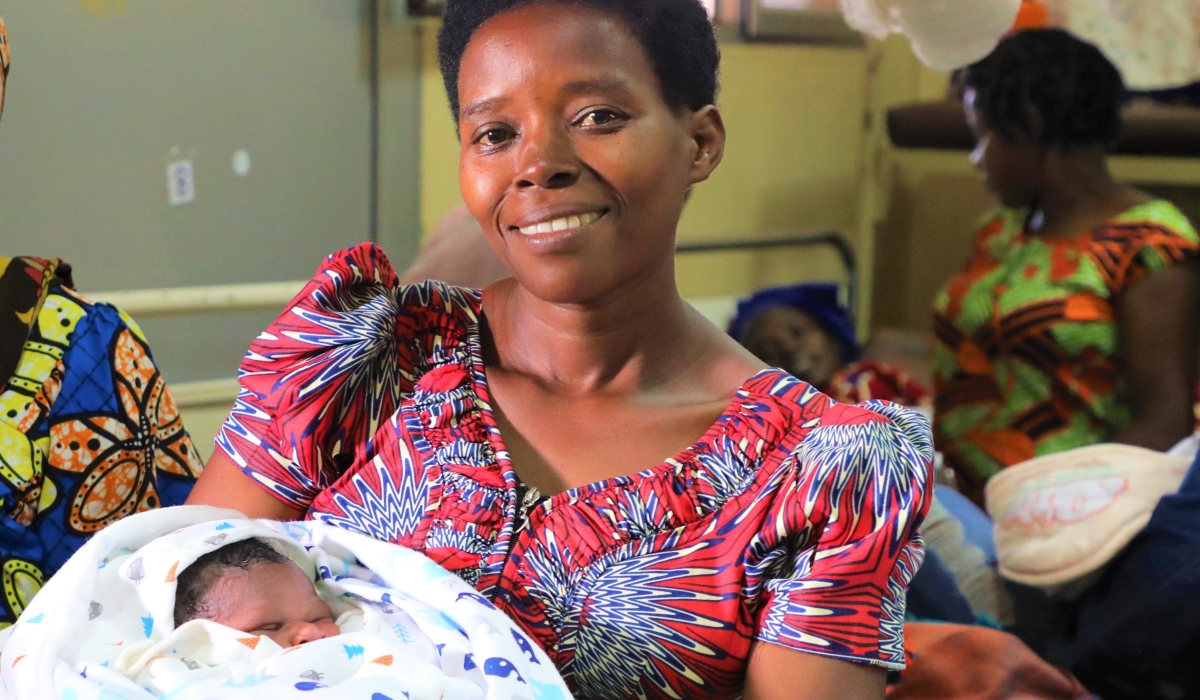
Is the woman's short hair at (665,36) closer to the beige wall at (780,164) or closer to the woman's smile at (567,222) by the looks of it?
the woman's smile at (567,222)

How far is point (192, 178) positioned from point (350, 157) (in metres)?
0.50

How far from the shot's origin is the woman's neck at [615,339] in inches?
53.6

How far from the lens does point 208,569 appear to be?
1209 mm

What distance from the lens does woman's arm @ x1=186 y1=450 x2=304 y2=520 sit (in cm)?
139

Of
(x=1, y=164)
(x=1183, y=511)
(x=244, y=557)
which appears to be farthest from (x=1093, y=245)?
(x=1, y=164)

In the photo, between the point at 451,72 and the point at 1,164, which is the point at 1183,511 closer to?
the point at 451,72

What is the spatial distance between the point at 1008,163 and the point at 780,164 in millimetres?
1999

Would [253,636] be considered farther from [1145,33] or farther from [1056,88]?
[1056,88]

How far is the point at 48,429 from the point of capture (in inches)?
63.5

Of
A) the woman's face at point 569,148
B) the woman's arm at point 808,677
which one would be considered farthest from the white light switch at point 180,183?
the woman's arm at point 808,677

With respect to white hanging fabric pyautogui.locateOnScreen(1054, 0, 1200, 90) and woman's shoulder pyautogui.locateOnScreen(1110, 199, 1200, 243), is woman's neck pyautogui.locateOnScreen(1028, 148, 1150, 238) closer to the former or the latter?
woman's shoulder pyautogui.locateOnScreen(1110, 199, 1200, 243)

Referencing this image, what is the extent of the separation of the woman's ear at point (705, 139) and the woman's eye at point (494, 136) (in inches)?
8.3

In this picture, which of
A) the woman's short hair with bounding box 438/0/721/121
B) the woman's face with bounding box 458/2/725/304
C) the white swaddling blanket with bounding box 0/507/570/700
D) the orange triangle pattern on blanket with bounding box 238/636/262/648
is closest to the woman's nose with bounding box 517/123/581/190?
the woman's face with bounding box 458/2/725/304

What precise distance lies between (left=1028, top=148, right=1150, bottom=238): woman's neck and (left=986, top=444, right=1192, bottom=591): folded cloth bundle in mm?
840
